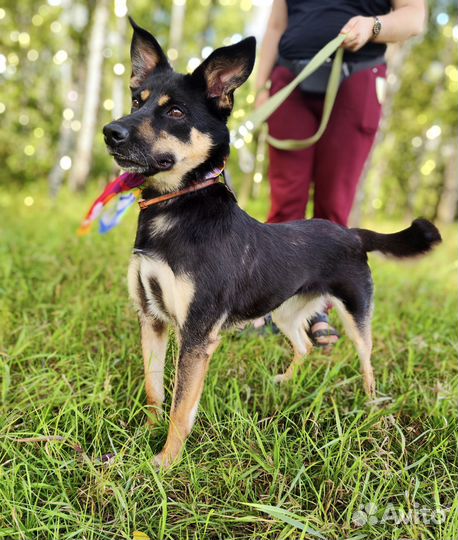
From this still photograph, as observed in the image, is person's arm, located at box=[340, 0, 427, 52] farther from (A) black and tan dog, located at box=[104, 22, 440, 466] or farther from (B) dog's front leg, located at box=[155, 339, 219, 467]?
(B) dog's front leg, located at box=[155, 339, 219, 467]

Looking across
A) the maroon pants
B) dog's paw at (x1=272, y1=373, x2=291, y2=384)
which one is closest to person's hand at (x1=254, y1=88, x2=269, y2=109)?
the maroon pants

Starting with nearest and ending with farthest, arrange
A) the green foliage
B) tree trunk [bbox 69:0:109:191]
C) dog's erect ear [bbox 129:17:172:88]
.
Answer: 1. dog's erect ear [bbox 129:17:172:88]
2. tree trunk [bbox 69:0:109:191]
3. the green foliage

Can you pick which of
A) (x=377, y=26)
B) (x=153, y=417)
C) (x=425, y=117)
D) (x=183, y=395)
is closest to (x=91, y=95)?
(x=377, y=26)

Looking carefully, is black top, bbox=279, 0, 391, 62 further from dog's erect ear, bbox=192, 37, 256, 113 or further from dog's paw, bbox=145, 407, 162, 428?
dog's paw, bbox=145, 407, 162, 428

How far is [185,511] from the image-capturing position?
2.01 meters

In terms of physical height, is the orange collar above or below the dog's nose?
below

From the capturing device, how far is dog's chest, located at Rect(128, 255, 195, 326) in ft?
7.09

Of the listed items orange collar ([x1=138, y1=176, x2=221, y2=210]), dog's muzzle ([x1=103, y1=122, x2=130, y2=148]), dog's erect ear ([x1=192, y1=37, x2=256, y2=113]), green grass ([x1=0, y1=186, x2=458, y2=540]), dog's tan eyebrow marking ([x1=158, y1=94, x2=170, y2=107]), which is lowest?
green grass ([x1=0, y1=186, x2=458, y2=540])

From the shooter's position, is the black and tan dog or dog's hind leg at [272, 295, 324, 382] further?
dog's hind leg at [272, 295, 324, 382]

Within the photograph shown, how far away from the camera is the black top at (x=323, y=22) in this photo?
3033 millimetres

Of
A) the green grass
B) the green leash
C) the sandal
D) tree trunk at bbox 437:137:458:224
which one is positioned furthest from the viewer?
tree trunk at bbox 437:137:458:224

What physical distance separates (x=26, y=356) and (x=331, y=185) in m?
2.40

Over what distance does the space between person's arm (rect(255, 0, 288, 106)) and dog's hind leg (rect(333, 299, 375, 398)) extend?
72.6 inches

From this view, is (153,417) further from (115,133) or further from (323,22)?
(323,22)
